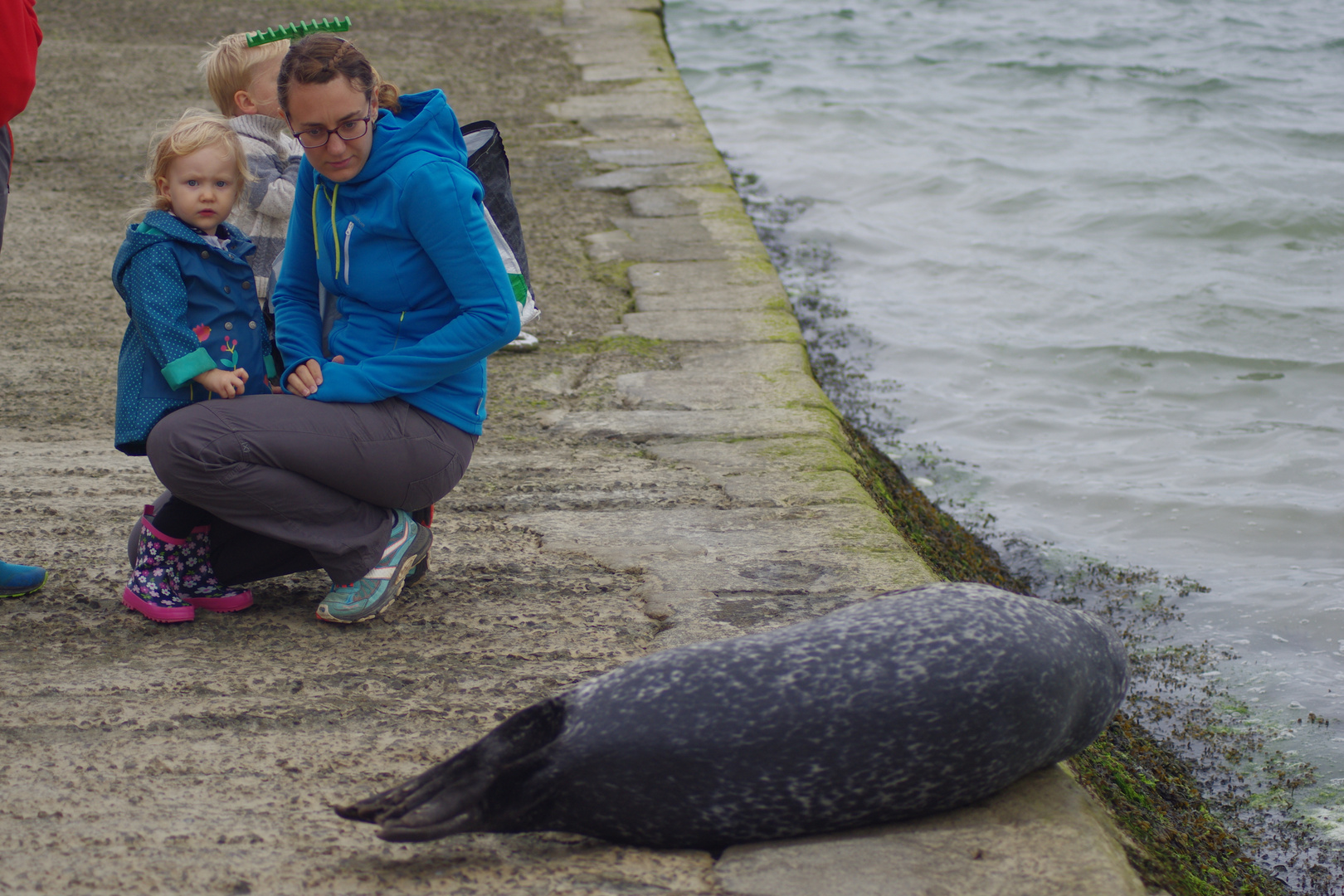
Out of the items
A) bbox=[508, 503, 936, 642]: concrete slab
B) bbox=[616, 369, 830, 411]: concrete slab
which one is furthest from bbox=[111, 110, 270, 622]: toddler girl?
bbox=[616, 369, 830, 411]: concrete slab

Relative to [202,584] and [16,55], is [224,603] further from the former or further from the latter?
[16,55]

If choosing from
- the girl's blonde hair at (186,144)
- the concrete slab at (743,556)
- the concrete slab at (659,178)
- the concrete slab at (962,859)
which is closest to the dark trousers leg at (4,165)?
the girl's blonde hair at (186,144)

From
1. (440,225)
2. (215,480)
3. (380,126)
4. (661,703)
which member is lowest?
(661,703)

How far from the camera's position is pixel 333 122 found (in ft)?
8.25

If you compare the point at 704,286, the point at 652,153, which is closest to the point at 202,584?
the point at 704,286

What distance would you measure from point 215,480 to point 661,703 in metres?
1.17

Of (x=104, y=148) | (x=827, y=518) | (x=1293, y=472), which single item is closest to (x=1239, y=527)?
(x=1293, y=472)

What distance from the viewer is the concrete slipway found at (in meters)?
1.94

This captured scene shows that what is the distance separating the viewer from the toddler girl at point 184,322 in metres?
2.64

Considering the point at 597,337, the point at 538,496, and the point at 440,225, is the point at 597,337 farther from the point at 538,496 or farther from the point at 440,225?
the point at 440,225

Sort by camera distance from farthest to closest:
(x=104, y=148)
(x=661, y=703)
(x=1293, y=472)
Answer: (x=104, y=148), (x=1293, y=472), (x=661, y=703)

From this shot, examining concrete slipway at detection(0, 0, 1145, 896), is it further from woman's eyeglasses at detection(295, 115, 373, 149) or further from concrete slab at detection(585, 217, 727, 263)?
woman's eyeglasses at detection(295, 115, 373, 149)

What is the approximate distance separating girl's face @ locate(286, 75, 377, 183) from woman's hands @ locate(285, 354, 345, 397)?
0.44 metres

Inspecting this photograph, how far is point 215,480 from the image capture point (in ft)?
8.35
